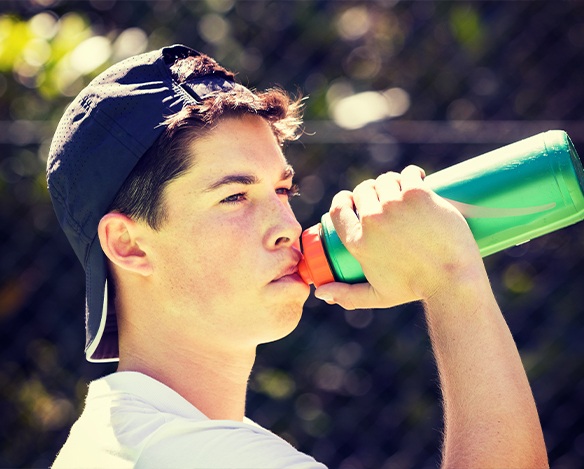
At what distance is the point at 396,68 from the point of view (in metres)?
3.54

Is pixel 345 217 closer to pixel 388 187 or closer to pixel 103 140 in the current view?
pixel 388 187

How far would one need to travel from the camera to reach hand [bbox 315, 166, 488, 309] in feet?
5.16

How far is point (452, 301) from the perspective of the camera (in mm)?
1562

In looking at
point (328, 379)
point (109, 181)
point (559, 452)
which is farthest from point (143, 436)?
point (559, 452)

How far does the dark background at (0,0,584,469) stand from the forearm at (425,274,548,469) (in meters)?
1.81

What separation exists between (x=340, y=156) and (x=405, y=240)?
189cm

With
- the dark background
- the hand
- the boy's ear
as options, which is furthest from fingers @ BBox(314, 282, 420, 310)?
the dark background

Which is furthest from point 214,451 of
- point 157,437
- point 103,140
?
point 103,140

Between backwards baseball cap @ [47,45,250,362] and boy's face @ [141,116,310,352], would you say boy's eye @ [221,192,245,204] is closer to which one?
boy's face @ [141,116,310,352]

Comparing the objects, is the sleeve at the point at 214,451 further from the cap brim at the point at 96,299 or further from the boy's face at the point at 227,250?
the cap brim at the point at 96,299

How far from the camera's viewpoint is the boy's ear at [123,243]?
1844 mm

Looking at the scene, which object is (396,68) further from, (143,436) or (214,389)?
(143,436)

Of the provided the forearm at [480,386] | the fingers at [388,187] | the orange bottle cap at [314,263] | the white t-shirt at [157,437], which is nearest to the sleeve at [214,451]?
the white t-shirt at [157,437]

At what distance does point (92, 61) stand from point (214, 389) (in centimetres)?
182
